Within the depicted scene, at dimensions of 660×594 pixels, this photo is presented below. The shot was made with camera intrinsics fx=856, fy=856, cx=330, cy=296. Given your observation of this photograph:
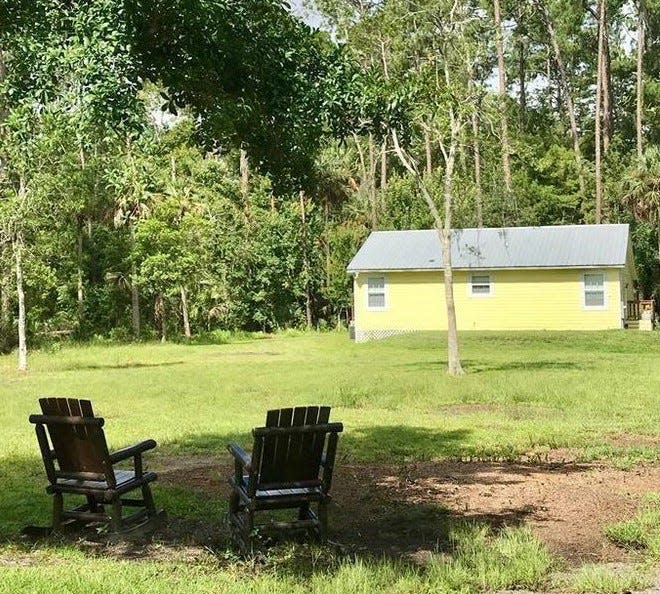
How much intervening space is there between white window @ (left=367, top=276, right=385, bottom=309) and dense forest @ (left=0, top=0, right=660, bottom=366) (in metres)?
4.58

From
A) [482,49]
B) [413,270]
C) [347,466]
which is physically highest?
[482,49]

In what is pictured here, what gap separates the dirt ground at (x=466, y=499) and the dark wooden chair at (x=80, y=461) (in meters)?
0.53

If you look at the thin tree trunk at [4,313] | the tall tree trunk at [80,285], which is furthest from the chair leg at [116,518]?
the tall tree trunk at [80,285]

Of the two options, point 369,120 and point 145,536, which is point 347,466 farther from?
point 369,120

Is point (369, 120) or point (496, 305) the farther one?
point (496, 305)

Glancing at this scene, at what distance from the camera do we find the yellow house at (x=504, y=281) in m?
31.7

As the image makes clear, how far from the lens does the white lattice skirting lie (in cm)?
3425

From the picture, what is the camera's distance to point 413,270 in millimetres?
33750

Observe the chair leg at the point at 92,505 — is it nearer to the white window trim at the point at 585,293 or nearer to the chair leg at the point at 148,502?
the chair leg at the point at 148,502

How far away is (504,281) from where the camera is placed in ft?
109

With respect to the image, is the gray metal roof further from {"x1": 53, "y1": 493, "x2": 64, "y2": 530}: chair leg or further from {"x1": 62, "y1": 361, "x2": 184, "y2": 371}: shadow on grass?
{"x1": 53, "y1": 493, "x2": 64, "y2": 530}: chair leg

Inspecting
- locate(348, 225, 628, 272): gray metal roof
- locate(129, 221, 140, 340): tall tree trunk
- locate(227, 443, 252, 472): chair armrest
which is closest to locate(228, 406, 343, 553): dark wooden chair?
locate(227, 443, 252, 472): chair armrest

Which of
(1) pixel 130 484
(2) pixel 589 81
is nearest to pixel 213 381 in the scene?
(1) pixel 130 484

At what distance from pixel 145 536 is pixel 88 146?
2.85 m
